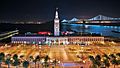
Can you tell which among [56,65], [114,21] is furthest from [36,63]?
[114,21]

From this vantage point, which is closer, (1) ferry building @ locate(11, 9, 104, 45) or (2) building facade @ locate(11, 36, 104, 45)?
(2) building facade @ locate(11, 36, 104, 45)

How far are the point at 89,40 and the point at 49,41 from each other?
13568 mm

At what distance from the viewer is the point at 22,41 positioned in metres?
101

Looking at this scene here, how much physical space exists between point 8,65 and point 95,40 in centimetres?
6078

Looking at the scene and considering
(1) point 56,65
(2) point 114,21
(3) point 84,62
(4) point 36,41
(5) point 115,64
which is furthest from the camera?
(2) point 114,21

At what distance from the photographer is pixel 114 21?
168125 millimetres

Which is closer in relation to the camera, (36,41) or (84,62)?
(84,62)

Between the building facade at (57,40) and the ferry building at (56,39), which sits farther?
the ferry building at (56,39)

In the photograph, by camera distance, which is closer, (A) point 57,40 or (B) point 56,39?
(A) point 57,40

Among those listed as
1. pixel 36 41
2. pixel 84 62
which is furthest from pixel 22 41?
pixel 84 62

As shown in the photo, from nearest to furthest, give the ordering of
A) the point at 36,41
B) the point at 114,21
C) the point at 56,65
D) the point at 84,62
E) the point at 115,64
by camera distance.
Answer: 1. the point at 115,64
2. the point at 56,65
3. the point at 84,62
4. the point at 36,41
5. the point at 114,21

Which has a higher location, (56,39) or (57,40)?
(56,39)

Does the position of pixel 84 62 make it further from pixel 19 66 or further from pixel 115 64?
pixel 19 66

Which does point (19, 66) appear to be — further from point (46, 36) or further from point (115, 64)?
point (46, 36)
